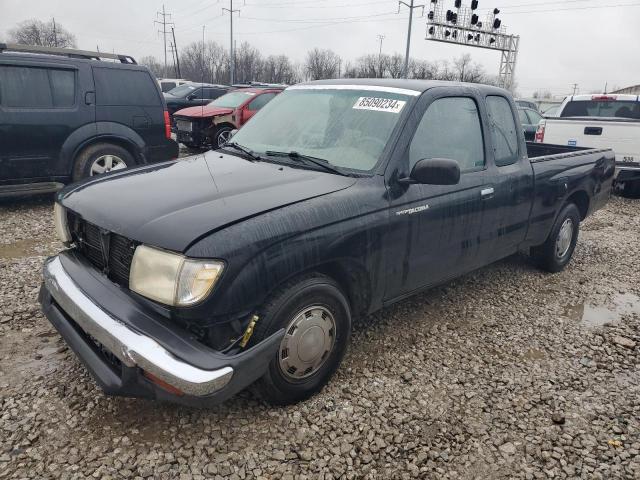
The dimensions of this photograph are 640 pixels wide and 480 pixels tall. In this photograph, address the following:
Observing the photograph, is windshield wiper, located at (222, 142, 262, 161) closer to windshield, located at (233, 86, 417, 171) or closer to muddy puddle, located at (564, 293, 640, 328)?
windshield, located at (233, 86, 417, 171)

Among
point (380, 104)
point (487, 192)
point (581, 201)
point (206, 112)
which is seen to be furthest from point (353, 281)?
point (206, 112)

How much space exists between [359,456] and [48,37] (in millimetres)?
85494

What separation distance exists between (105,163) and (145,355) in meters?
5.47

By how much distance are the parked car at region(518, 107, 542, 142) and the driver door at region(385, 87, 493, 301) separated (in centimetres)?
969

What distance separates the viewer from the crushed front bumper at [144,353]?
7.05ft

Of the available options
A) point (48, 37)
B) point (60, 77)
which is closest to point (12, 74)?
point (60, 77)

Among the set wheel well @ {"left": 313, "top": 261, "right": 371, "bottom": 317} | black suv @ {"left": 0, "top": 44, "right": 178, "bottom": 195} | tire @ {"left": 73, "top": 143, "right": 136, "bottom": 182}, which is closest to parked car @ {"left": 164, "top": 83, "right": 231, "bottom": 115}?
black suv @ {"left": 0, "top": 44, "right": 178, "bottom": 195}

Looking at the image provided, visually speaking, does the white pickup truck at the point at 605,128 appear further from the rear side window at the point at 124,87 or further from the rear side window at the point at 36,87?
the rear side window at the point at 36,87

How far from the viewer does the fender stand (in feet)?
21.3

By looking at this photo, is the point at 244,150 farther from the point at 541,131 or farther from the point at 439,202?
the point at 541,131

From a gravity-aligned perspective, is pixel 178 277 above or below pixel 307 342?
above

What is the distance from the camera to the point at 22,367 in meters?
3.05

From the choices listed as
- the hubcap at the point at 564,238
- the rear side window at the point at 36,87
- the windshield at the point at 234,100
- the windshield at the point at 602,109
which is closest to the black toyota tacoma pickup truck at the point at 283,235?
the hubcap at the point at 564,238

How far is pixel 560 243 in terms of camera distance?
17.2 ft
